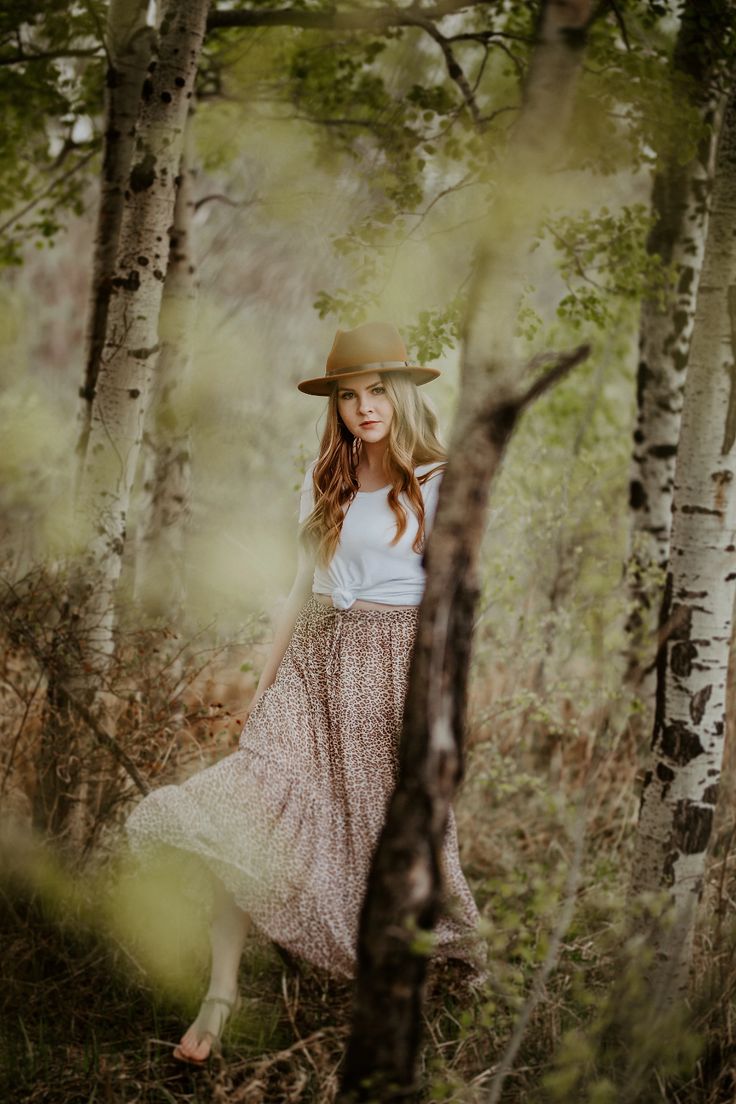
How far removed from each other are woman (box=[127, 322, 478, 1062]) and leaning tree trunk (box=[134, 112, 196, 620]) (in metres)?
2.13

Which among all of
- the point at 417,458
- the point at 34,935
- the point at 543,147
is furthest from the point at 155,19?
the point at 34,935

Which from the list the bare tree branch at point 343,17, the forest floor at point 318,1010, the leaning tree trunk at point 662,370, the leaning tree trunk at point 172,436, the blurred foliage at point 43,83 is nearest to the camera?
the forest floor at point 318,1010

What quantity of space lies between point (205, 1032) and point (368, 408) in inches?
71.7

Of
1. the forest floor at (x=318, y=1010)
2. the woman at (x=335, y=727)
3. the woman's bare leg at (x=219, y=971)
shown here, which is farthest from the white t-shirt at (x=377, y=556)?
the woman's bare leg at (x=219, y=971)

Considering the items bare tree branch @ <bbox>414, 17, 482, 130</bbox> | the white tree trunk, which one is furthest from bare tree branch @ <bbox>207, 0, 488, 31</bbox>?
the white tree trunk

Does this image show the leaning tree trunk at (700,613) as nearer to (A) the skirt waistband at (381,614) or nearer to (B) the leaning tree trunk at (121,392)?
(A) the skirt waistband at (381,614)

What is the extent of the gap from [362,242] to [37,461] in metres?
3.56

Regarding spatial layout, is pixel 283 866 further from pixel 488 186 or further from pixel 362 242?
pixel 488 186

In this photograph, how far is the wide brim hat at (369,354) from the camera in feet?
8.66

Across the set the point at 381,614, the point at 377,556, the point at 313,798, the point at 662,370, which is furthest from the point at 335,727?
the point at 662,370

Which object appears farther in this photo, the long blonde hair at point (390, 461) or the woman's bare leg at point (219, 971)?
the long blonde hair at point (390, 461)

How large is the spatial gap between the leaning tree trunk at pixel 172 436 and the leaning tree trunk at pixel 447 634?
3.26 metres

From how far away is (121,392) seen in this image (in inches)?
136

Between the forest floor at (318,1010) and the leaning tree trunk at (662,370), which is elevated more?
the leaning tree trunk at (662,370)
